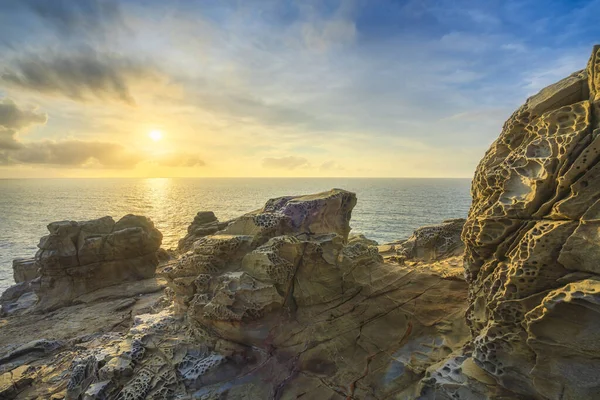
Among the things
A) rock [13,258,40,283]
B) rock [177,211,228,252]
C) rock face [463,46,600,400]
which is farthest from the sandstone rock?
rock [13,258,40,283]

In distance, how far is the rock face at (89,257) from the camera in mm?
19797

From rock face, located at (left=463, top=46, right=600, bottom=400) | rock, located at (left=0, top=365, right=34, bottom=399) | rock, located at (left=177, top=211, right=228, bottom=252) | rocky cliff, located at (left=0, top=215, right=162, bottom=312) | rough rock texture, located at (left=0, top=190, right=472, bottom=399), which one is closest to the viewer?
rock face, located at (left=463, top=46, right=600, bottom=400)

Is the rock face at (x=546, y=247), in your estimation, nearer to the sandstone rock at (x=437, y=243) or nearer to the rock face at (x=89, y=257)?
the sandstone rock at (x=437, y=243)

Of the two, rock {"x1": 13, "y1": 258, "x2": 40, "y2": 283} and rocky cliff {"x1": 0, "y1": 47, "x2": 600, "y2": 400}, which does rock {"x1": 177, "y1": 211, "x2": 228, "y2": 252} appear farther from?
rocky cliff {"x1": 0, "y1": 47, "x2": 600, "y2": 400}

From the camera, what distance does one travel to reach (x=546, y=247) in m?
5.83

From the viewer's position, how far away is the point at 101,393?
851 cm

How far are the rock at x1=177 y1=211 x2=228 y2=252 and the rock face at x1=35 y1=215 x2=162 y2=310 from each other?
4.47 metres

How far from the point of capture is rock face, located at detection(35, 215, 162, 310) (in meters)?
19.8

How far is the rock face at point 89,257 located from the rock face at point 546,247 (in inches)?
902

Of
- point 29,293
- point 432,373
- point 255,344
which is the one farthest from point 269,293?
point 29,293

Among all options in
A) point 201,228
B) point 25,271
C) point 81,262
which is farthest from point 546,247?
point 25,271

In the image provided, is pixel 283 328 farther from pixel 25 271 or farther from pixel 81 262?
pixel 25 271

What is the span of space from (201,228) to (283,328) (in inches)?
815

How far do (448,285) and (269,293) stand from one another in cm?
601
